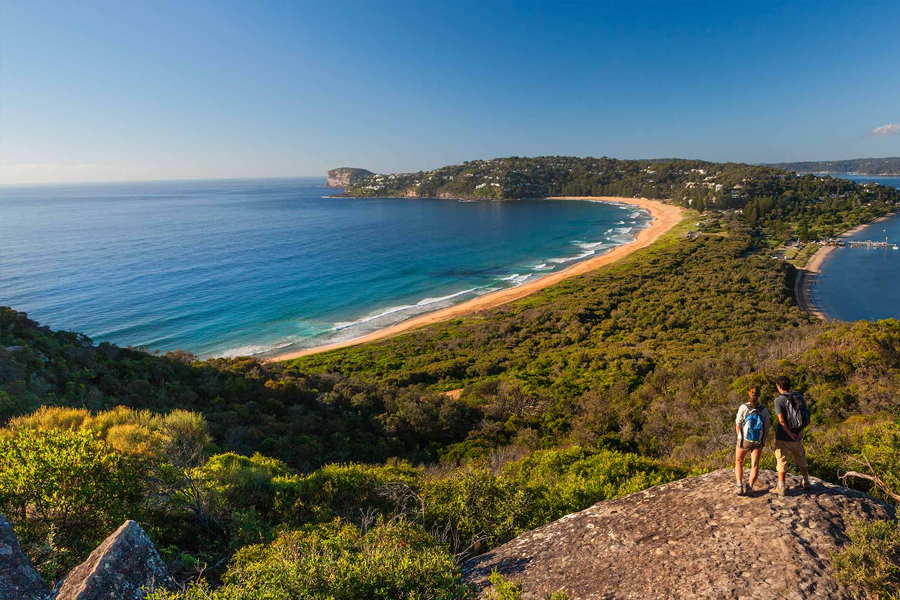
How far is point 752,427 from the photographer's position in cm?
591

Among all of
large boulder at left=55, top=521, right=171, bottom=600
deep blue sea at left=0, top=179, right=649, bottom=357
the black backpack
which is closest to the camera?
large boulder at left=55, top=521, right=171, bottom=600

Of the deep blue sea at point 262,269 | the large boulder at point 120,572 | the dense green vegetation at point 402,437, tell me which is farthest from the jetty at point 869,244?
the large boulder at point 120,572

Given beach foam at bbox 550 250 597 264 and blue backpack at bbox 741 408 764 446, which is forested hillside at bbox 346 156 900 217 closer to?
beach foam at bbox 550 250 597 264

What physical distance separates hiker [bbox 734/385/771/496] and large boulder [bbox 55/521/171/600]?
7556 mm

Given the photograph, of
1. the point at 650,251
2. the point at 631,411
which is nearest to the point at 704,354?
the point at 631,411

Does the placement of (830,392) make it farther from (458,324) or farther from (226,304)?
(226,304)

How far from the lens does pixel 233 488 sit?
24.8 ft

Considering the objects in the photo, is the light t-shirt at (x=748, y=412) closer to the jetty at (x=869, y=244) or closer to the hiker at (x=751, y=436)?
the hiker at (x=751, y=436)

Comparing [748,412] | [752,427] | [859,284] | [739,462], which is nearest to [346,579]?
[739,462]

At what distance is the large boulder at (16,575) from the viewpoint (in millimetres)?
4062

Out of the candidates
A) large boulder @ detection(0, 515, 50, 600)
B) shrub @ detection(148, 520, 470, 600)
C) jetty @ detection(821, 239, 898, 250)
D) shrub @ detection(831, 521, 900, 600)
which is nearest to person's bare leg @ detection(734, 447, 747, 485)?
shrub @ detection(831, 521, 900, 600)

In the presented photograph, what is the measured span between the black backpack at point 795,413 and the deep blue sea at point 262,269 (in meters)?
35.5

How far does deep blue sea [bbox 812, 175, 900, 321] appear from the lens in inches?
1404

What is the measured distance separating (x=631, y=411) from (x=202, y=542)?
14.4m
